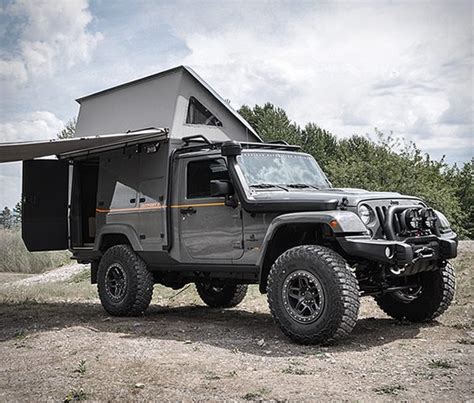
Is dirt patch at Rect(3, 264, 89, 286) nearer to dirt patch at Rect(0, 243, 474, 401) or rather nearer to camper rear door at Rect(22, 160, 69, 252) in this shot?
camper rear door at Rect(22, 160, 69, 252)

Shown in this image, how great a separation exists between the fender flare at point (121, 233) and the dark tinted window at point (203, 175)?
3.84 ft

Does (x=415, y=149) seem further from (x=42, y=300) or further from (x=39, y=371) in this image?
(x=39, y=371)

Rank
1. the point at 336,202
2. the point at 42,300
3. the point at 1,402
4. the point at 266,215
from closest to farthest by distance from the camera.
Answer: the point at 1,402 → the point at 336,202 → the point at 266,215 → the point at 42,300

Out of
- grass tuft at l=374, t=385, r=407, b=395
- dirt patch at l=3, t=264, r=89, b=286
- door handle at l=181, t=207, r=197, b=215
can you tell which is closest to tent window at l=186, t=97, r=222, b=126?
door handle at l=181, t=207, r=197, b=215

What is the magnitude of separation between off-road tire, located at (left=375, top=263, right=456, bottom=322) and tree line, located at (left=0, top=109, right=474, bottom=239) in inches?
571

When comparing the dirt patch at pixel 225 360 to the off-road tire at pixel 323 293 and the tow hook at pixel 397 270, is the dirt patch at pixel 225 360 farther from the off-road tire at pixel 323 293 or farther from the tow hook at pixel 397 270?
the tow hook at pixel 397 270

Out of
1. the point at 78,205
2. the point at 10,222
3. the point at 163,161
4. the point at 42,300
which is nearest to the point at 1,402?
the point at 163,161

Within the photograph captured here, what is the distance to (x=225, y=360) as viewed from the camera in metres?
6.09

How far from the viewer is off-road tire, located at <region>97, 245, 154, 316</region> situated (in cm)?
898

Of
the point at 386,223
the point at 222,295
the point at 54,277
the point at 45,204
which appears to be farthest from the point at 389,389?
the point at 54,277

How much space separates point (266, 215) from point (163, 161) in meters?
1.98

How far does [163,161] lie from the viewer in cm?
879

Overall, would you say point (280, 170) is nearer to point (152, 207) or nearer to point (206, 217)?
point (206, 217)

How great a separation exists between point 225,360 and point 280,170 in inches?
108
